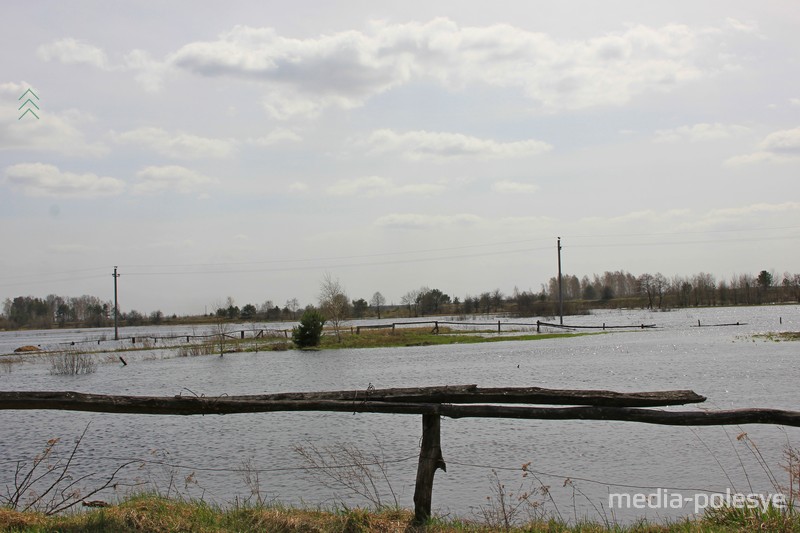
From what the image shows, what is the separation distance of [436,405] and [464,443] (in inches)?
371

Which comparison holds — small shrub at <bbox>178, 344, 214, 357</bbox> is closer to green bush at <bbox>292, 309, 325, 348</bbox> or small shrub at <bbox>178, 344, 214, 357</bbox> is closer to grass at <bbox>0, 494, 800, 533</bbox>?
green bush at <bbox>292, 309, 325, 348</bbox>

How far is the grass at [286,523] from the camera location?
21.0 feet

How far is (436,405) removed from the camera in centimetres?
655

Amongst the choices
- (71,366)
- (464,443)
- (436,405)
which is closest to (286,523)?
(436,405)

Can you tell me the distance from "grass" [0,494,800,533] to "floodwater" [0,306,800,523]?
37.5 inches

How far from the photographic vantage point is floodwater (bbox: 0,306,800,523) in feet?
37.3

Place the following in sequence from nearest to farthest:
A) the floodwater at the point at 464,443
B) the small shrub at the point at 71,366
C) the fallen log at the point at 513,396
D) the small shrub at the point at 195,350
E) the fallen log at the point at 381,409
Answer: the fallen log at the point at 381,409 < the fallen log at the point at 513,396 < the floodwater at the point at 464,443 < the small shrub at the point at 71,366 < the small shrub at the point at 195,350

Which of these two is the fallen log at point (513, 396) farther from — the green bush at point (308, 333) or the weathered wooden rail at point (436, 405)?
the green bush at point (308, 333)

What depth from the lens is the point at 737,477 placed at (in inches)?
465

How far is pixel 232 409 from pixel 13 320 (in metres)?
198

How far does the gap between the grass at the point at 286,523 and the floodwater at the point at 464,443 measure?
0.95 metres

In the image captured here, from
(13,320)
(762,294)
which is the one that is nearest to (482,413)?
(762,294)

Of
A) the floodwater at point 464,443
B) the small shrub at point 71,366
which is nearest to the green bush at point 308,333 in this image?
the small shrub at point 71,366

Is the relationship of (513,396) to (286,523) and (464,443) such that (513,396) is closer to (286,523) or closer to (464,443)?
(286,523)
